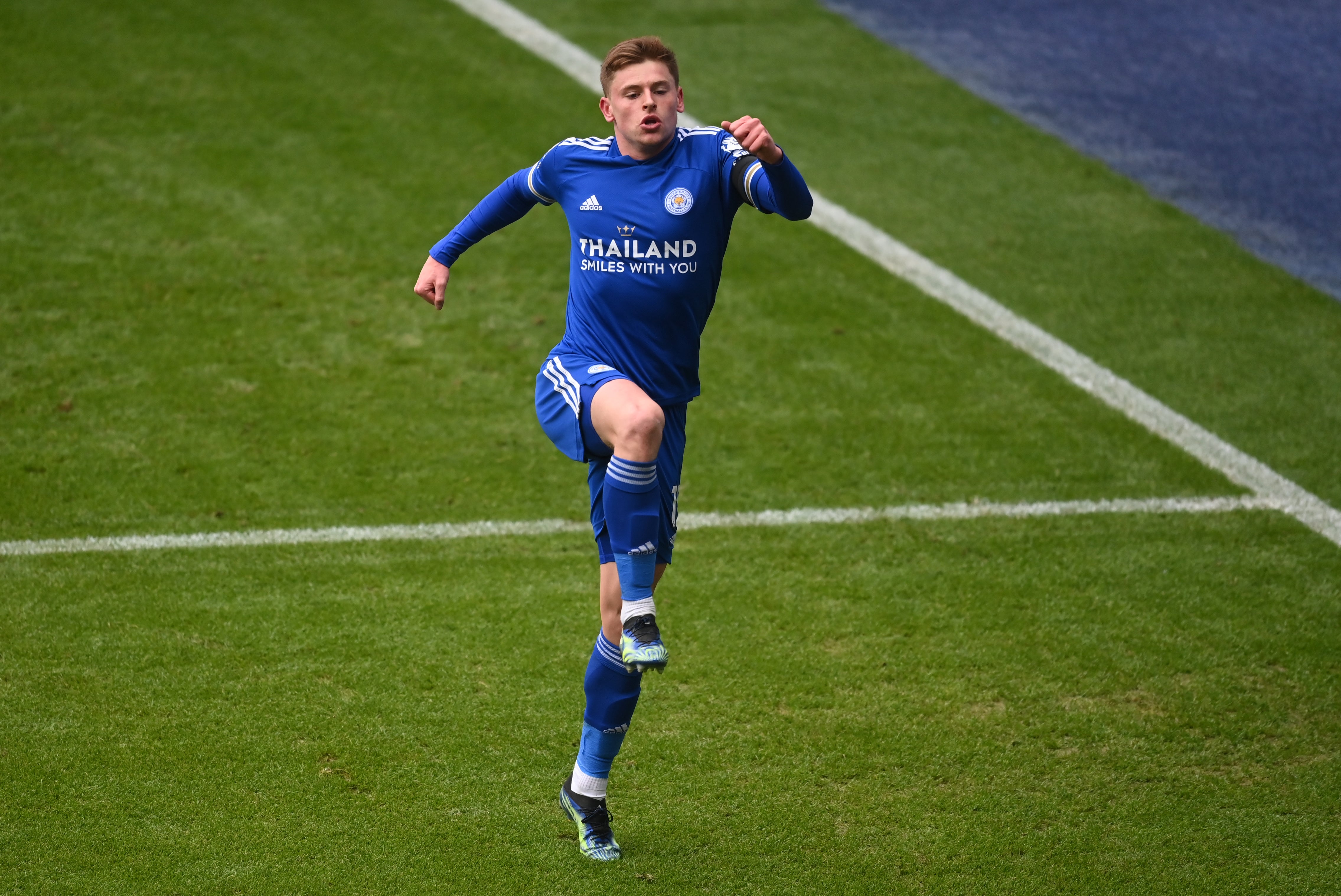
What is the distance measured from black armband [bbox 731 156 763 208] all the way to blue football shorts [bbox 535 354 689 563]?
2.13ft

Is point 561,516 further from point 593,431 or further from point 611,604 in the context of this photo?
point 593,431

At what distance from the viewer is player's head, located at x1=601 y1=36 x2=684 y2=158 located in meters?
4.24

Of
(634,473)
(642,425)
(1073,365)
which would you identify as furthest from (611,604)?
(1073,365)

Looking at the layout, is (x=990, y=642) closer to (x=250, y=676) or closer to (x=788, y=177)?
(x=788, y=177)

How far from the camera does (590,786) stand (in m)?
4.47

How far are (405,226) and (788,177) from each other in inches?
208

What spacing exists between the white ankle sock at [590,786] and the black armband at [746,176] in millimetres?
1812

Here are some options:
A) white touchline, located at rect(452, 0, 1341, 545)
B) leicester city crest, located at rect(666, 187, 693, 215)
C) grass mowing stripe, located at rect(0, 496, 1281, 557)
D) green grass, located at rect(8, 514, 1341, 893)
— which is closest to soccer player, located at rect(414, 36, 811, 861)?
leicester city crest, located at rect(666, 187, 693, 215)

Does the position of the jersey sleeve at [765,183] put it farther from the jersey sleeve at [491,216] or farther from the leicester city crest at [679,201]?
the jersey sleeve at [491,216]

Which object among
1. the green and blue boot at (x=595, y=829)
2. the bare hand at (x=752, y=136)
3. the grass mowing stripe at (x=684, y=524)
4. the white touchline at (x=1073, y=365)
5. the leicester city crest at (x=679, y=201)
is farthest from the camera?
the white touchline at (x=1073, y=365)

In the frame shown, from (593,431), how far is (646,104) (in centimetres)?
97

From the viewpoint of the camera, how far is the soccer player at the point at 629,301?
420 cm

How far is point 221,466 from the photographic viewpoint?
6.76 m

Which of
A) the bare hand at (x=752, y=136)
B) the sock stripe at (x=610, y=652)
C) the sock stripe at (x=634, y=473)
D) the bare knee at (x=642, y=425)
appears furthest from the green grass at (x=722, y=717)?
the bare hand at (x=752, y=136)
